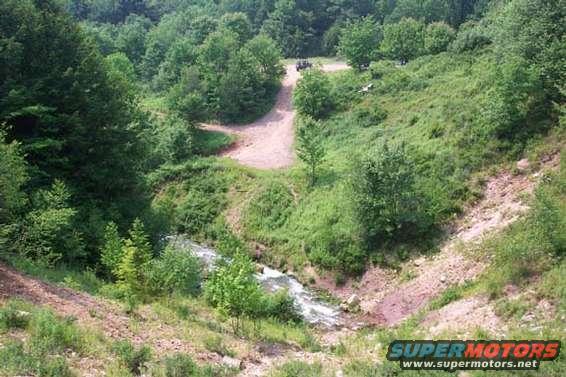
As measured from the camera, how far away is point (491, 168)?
2830 cm

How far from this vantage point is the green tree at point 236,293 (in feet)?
56.3

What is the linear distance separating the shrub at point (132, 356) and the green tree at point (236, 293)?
4774 millimetres

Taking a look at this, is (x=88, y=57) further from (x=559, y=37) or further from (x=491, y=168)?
→ (x=559, y=37)

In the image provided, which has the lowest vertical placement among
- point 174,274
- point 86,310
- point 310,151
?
point 310,151

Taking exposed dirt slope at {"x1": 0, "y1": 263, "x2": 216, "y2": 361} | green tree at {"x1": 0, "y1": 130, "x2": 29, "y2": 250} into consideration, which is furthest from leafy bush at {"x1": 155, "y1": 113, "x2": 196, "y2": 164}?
exposed dirt slope at {"x1": 0, "y1": 263, "x2": 216, "y2": 361}

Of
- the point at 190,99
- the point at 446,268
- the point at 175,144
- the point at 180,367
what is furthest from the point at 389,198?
the point at 190,99

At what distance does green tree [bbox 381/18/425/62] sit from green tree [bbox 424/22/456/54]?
1311 mm

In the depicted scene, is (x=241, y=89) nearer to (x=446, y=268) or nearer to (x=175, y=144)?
(x=175, y=144)

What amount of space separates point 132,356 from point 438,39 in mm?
47102

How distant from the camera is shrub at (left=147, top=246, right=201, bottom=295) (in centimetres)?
1862

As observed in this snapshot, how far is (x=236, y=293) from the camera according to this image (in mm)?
17125

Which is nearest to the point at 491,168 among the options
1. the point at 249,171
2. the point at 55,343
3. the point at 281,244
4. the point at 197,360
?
the point at 281,244

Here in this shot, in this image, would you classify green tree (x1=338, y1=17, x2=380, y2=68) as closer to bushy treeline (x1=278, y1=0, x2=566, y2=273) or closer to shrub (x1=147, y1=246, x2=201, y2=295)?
bushy treeline (x1=278, y1=0, x2=566, y2=273)

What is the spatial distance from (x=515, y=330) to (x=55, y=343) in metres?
12.5
